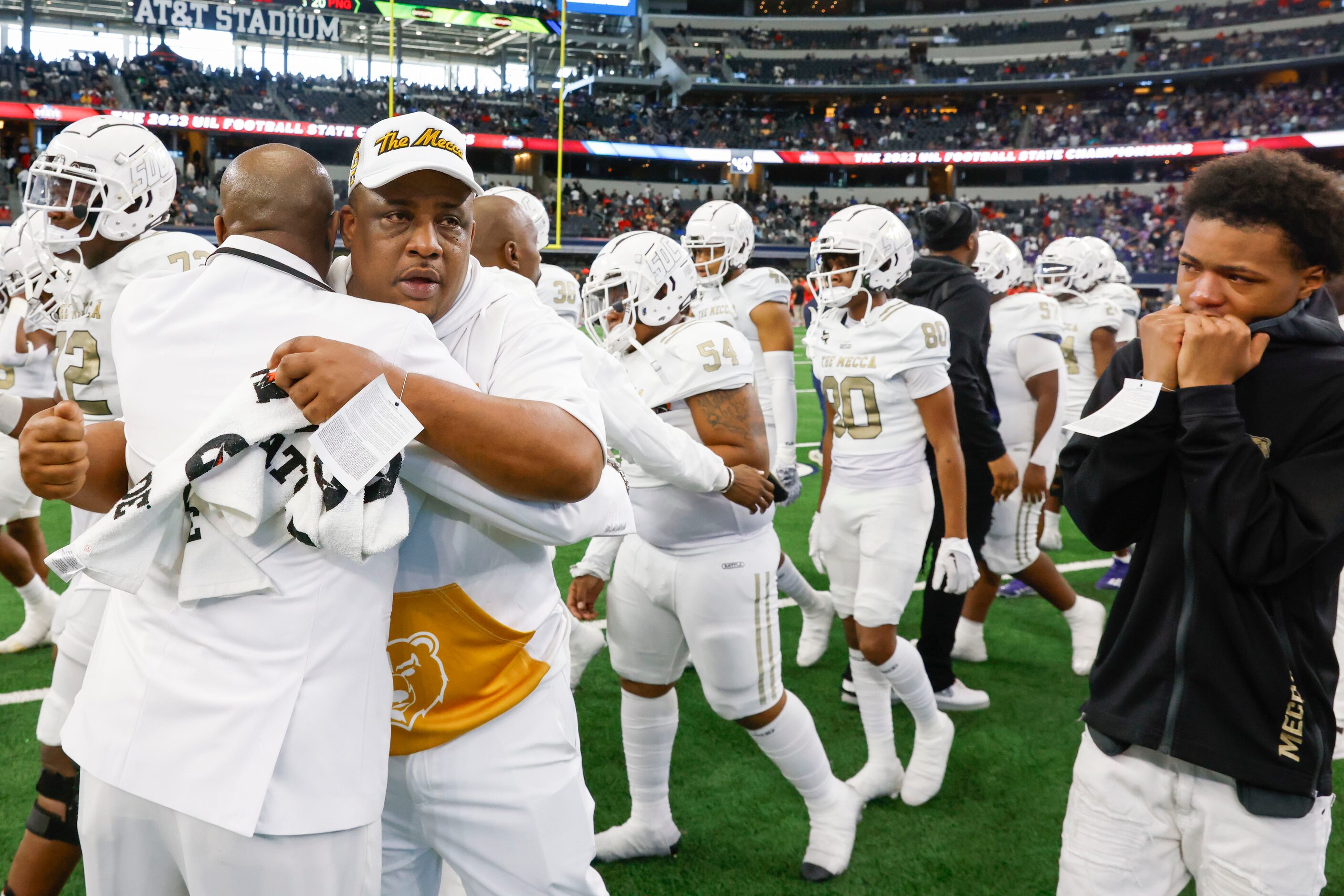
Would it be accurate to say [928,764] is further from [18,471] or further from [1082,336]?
[18,471]

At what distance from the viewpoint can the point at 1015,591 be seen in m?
7.24

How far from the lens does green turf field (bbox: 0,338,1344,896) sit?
12.0ft

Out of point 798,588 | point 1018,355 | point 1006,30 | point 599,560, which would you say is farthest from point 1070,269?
point 1006,30

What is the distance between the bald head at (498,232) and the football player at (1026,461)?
10.7 ft

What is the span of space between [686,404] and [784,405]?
263 cm

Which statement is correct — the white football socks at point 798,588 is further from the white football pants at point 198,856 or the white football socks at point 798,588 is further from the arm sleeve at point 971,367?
the white football pants at point 198,856

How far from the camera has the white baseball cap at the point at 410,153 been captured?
188 centimetres

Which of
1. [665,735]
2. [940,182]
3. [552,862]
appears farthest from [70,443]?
Answer: [940,182]

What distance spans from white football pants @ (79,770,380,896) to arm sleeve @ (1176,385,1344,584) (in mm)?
1687

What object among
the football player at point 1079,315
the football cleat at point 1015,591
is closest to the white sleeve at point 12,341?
the football cleat at point 1015,591

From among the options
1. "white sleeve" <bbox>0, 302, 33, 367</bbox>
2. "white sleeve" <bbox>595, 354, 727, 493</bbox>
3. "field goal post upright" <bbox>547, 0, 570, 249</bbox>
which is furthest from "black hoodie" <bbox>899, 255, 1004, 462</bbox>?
"field goal post upright" <bbox>547, 0, 570, 249</bbox>

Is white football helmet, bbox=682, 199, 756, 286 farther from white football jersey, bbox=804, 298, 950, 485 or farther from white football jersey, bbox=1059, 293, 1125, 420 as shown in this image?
white football jersey, bbox=1059, 293, 1125, 420

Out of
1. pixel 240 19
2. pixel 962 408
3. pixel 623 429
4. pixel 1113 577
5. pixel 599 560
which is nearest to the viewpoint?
pixel 623 429

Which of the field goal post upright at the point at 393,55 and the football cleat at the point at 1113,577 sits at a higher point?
the field goal post upright at the point at 393,55
